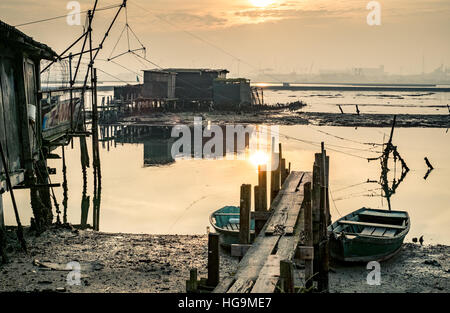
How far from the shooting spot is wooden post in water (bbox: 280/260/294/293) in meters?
7.14

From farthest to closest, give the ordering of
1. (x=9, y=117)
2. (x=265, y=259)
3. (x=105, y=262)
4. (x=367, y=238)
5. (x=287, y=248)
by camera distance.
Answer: (x=367, y=238) < (x=9, y=117) < (x=105, y=262) < (x=287, y=248) < (x=265, y=259)

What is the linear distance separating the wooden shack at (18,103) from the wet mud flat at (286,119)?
37150mm

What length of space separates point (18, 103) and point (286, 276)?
10190 mm

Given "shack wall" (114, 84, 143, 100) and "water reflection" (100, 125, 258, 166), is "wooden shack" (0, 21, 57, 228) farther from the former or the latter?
"shack wall" (114, 84, 143, 100)

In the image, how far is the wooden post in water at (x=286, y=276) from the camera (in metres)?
7.14

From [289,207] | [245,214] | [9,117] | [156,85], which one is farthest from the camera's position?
[156,85]

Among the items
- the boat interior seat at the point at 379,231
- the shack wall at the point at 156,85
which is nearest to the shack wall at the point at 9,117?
the boat interior seat at the point at 379,231

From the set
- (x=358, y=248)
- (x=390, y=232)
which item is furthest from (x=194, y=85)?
(x=358, y=248)

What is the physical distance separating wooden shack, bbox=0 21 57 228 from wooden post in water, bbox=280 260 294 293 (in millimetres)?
8110

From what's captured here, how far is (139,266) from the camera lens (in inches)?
529

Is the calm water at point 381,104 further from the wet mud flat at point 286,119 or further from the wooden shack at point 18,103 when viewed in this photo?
the wooden shack at point 18,103

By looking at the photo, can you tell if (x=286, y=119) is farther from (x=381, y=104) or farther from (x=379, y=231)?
(x=379, y=231)

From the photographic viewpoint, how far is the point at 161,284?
40.2 feet
